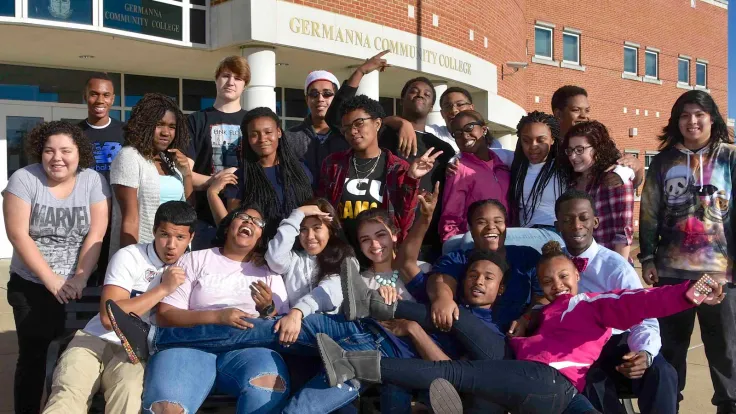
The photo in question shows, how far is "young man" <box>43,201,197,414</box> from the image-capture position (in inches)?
125

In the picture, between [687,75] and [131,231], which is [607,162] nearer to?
[131,231]

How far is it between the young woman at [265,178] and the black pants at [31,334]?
1.05 meters

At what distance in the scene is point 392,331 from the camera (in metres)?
3.57

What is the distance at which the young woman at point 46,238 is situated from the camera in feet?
12.3

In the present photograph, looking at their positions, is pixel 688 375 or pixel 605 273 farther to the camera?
pixel 688 375

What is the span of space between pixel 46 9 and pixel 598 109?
17.2m

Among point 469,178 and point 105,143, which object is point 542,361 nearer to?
point 469,178

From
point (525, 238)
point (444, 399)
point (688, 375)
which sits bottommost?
point (688, 375)

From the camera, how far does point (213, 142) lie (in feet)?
15.0

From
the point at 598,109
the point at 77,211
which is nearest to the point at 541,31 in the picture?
the point at 598,109

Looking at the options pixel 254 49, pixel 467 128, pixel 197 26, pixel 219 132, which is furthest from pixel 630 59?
pixel 219 132

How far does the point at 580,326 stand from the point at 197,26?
8982 millimetres

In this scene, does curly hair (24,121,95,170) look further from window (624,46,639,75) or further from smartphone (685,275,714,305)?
window (624,46,639,75)

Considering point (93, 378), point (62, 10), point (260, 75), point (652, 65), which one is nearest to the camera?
point (93, 378)
